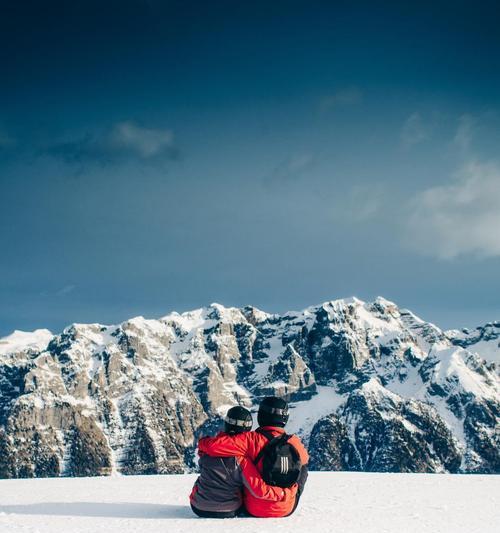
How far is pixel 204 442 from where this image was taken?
11883mm

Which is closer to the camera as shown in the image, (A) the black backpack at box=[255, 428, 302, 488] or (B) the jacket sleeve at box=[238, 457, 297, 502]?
(A) the black backpack at box=[255, 428, 302, 488]

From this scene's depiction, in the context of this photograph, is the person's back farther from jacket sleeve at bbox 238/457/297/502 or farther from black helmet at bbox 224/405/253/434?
black helmet at bbox 224/405/253/434

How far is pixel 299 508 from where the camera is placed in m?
13.3

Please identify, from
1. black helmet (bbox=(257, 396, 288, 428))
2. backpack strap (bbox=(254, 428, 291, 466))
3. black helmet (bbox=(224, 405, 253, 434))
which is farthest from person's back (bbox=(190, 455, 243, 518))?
black helmet (bbox=(257, 396, 288, 428))

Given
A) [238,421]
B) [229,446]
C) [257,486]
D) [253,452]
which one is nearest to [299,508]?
[257,486]

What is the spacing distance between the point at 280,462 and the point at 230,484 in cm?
127

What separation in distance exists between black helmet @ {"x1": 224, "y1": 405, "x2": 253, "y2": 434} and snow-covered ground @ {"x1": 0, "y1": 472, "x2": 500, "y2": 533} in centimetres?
181

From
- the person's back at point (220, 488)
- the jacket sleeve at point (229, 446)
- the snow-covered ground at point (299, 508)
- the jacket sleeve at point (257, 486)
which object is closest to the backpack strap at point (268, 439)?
the jacket sleeve at point (257, 486)

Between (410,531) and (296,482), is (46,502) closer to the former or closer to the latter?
(296,482)

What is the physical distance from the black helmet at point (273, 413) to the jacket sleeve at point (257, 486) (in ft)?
2.95

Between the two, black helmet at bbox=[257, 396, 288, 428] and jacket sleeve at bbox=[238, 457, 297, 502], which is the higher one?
black helmet at bbox=[257, 396, 288, 428]

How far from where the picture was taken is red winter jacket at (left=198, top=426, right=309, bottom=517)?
11516mm

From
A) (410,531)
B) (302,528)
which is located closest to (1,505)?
(302,528)

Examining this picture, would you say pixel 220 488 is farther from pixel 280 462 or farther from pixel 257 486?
pixel 280 462
